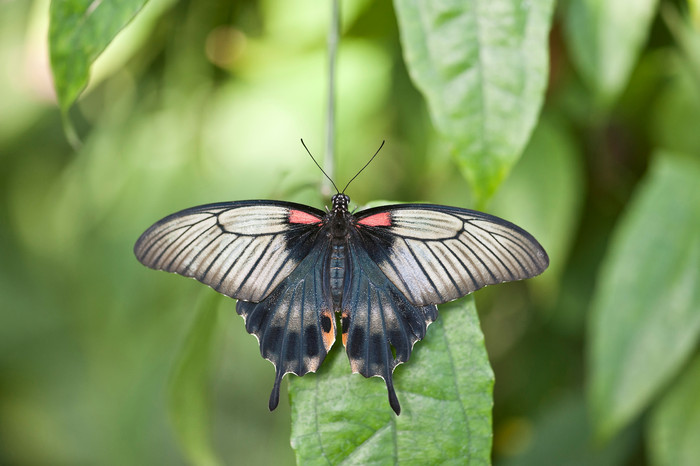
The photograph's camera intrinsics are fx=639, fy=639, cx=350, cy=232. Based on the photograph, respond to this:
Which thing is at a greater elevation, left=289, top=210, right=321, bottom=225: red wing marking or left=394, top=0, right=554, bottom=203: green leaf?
left=394, top=0, right=554, bottom=203: green leaf

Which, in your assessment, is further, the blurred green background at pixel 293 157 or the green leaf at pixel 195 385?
the blurred green background at pixel 293 157

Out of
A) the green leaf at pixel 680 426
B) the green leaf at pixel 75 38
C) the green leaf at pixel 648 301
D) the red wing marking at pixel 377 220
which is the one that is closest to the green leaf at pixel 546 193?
the green leaf at pixel 648 301

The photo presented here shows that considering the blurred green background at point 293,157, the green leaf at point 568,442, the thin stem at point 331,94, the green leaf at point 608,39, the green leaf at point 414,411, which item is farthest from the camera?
the green leaf at point 568,442

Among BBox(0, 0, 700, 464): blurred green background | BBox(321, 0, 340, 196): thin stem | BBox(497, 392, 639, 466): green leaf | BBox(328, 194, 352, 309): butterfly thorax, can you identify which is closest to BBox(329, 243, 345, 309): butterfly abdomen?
BBox(328, 194, 352, 309): butterfly thorax

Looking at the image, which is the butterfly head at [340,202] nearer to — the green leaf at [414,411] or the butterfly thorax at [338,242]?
the butterfly thorax at [338,242]

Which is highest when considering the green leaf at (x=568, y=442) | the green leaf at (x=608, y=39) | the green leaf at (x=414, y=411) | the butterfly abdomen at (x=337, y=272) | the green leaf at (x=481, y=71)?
the green leaf at (x=608, y=39)

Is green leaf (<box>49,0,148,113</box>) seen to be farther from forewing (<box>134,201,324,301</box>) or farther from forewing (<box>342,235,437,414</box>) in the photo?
forewing (<box>342,235,437,414</box>)
